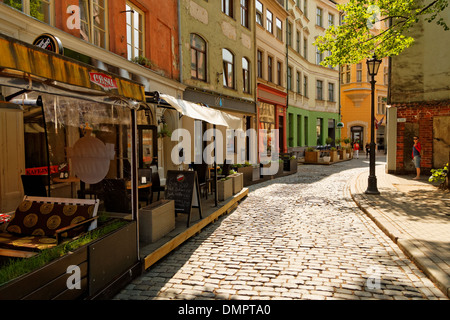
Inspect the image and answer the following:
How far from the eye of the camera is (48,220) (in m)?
4.44

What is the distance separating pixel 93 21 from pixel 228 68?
1008 cm

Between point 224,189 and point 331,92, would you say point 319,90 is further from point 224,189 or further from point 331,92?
point 224,189

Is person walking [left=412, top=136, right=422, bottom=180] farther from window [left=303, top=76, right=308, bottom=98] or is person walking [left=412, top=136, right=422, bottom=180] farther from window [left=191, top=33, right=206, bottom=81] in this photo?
window [left=303, top=76, right=308, bottom=98]

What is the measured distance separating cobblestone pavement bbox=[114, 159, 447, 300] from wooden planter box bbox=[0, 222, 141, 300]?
0.93 ft

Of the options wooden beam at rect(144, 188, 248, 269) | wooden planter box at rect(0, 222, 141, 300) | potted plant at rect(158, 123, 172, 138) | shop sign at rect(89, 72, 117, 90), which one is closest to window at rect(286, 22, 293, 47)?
potted plant at rect(158, 123, 172, 138)

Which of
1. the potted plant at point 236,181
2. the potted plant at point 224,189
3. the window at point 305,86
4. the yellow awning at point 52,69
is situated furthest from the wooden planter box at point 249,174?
the window at point 305,86

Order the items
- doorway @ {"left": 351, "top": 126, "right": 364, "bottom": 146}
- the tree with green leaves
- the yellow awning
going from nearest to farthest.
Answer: the yellow awning
the tree with green leaves
doorway @ {"left": 351, "top": 126, "right": 364, "bottom": 146}

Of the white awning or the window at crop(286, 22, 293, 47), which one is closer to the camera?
the white awning

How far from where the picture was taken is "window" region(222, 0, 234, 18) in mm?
18453

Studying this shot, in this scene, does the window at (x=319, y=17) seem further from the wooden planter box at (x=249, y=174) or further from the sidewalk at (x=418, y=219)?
the sidewalk at (x=418, y=219)

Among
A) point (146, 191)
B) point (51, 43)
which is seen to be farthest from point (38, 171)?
point (51, 43)

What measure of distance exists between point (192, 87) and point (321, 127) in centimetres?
2161

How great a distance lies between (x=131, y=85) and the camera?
420cm

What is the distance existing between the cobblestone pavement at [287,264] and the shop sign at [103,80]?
2.33 metres
